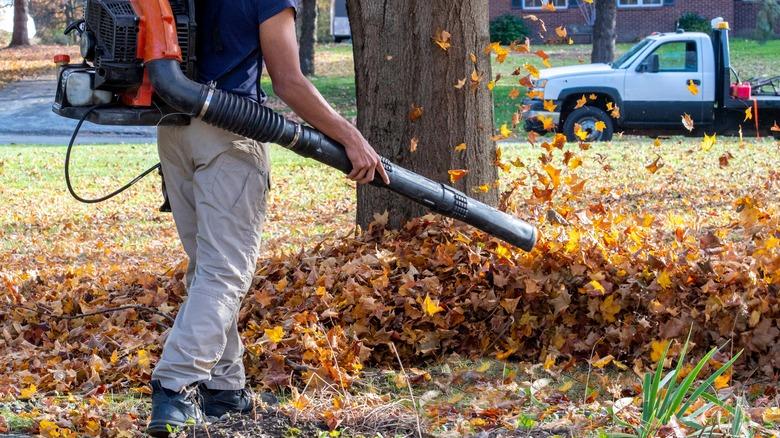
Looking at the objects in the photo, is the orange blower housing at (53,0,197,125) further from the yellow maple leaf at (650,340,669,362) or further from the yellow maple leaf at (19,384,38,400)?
the yellow maple leaf at (650,340,669,362)

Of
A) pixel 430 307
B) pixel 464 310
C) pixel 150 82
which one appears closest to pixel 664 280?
pixel 464 310

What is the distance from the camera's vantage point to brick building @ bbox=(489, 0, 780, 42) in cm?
3894

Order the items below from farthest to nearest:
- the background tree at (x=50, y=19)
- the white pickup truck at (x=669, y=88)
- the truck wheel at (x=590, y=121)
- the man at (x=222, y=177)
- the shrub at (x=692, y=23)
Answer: the background tree at (x=50, y=19), the shrub at (x=692, y=23), the white pickup truck at (x=669, y=88), the truck wheel at (x=590, y=121), the man at (x=222, y=177)

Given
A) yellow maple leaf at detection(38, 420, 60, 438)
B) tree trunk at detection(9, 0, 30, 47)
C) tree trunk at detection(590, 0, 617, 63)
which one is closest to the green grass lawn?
yellow maple leaf at detection(38, 420, 60, 438)

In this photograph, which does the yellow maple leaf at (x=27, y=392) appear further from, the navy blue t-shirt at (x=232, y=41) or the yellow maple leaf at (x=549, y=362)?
the yellow maple leaf at (x=549, y=362)

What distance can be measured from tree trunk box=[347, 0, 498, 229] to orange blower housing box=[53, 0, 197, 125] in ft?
7.03

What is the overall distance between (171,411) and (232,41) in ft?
4.44

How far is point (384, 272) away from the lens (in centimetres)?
→ 519

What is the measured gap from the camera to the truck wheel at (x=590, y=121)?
56.0ft

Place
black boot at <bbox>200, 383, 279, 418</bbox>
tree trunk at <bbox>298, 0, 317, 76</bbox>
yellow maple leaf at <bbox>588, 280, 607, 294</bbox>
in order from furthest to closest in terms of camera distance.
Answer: tree trunk at <bbox>298, 0, 317, 76</bbox>, yellow maple leaf at <bbox>588, 280, 607, 294</bbox>, black boot at <bbox>200, 383, 279, 418</bbox>

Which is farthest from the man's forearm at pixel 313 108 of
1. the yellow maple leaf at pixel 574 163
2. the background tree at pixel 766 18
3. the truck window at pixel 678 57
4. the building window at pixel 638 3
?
the building window at pixel 638 3

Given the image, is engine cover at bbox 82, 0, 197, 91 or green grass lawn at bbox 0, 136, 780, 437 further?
green grass lawn at bbox 0, 136, 780, 437

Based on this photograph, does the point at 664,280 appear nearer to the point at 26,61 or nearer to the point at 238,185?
the point at 238,185

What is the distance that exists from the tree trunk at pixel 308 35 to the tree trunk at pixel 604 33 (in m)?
7.95
